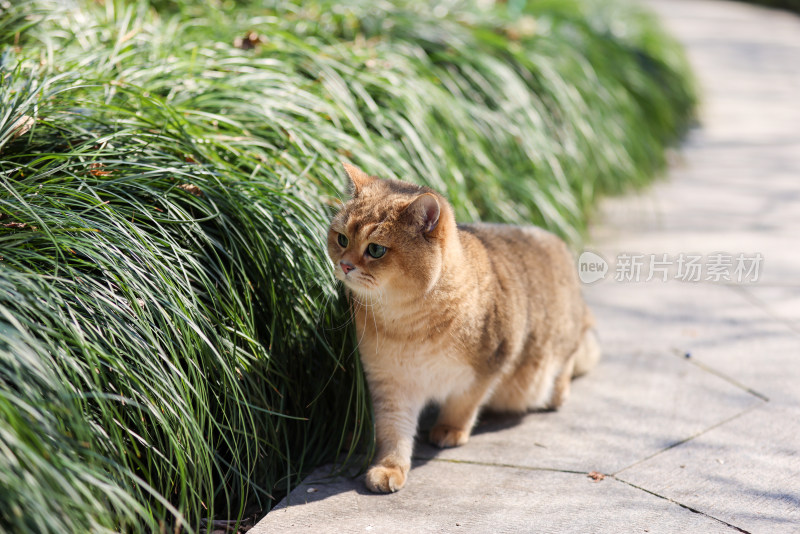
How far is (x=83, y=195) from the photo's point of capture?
233 centimetres

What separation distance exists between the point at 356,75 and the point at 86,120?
51.8 inches

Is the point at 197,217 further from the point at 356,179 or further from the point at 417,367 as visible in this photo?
the point at 417,367

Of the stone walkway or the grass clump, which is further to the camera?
the stone walkway

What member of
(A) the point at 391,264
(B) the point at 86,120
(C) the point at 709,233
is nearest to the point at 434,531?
(A) the point at 391,264

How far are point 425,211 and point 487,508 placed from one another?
3.11 feet

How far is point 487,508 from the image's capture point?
2350mm

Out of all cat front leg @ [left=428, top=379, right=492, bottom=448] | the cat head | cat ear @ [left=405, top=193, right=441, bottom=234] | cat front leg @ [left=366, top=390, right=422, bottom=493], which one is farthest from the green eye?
cat front leg @ [left=428, top=379, right=492, bottom=448]

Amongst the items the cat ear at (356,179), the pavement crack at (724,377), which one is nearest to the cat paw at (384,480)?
the cat ear at (356,179)

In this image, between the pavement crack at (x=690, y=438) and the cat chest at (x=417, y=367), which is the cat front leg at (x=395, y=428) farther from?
the pavement crack at (x=690, y=438)

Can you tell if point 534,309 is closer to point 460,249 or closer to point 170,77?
point 460,249

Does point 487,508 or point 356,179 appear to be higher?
point 356,179

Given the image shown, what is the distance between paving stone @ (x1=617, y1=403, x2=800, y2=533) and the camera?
2.28 m

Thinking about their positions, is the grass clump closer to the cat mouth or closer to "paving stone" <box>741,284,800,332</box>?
the cat mouth

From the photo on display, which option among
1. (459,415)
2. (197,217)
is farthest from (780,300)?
(197,217)
